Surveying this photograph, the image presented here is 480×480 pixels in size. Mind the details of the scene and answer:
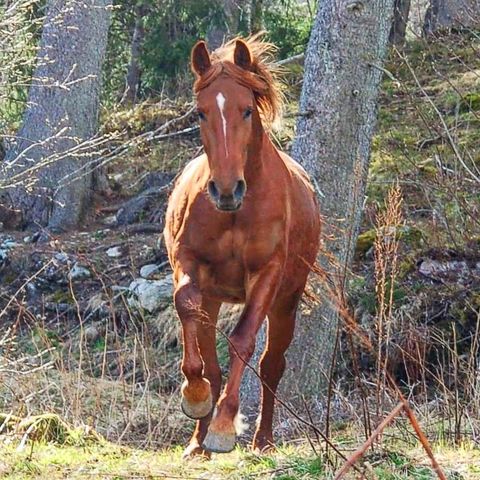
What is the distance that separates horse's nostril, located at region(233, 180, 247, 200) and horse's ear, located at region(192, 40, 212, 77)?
2.82 feet

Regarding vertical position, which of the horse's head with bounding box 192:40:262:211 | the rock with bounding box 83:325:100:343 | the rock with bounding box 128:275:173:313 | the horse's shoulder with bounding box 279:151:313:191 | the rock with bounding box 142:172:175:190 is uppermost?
the horse's head with bounding box 192:40:262:211

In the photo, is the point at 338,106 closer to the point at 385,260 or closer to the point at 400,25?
the point at 385,260

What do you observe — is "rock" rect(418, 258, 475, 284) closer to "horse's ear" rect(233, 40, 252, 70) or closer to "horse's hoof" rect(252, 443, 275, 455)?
"horse's hoof" rect(252, 443, 275, 455)

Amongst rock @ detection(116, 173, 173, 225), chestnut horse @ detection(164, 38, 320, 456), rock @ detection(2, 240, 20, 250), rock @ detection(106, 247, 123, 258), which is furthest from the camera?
rock @ detection(116, 173, 173, 225)

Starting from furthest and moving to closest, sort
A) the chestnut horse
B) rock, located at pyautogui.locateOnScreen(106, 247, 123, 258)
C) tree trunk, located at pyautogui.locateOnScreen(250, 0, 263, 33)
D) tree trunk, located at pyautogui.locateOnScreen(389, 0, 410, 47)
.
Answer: tree trunk, located at pyautogui.locateOnScreen(389, 0, 410, 47) → tree trunk, located at pyautogui.locateOnScreen(250, 0, 263, 33) → rock, located at pyautogui.locateOnScreen(106, 247, 123, 258) → the chestnut horse

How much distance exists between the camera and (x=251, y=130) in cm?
618

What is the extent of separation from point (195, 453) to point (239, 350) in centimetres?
91

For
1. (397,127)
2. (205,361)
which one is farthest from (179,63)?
(205,361)

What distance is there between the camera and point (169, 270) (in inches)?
526

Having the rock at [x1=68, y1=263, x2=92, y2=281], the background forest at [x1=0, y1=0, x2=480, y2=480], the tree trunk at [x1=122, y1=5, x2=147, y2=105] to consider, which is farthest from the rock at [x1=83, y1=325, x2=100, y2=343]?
the tree trunk at [x1=122, y1=5, x2=147, y2=105]

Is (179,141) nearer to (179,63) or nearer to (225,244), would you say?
(179,63)

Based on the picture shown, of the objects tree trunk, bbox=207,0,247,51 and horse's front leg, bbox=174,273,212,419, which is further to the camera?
tree trunk, bbox=207,0,247,51

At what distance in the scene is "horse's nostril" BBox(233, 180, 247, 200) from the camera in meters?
5.63

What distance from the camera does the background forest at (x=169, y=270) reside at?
20.2 feet
